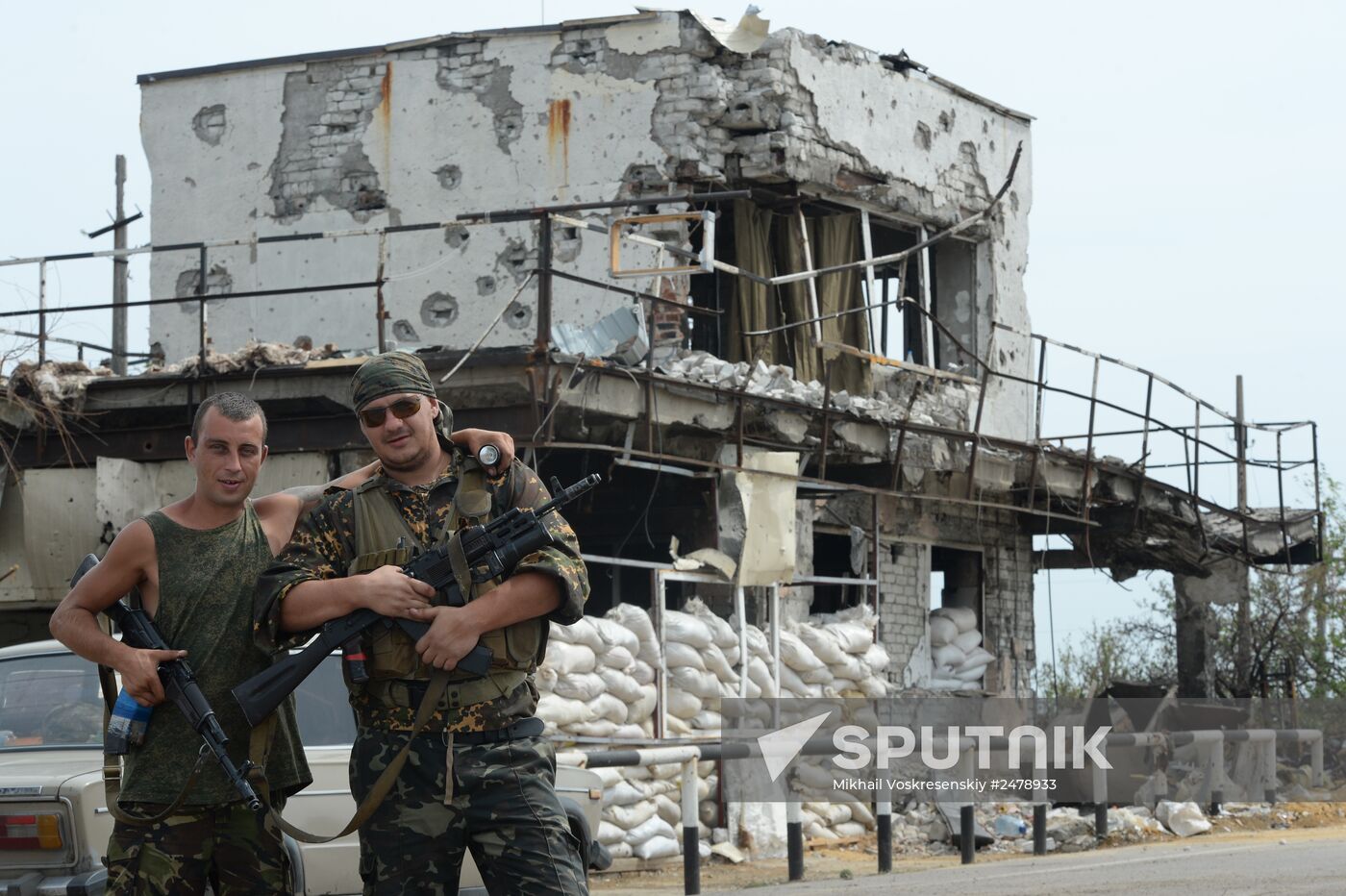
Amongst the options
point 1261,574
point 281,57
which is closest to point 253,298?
point 281,57

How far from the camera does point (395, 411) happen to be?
14.3 ft

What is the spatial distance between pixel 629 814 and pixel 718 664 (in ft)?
5.42

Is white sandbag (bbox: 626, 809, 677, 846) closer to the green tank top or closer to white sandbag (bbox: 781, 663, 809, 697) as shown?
white sandbag (bbox: 781, 663, 809, 697)

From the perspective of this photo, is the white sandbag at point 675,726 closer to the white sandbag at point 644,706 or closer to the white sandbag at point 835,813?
the white sandbag at point 644,706

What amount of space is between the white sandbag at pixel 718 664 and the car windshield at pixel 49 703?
659 cm

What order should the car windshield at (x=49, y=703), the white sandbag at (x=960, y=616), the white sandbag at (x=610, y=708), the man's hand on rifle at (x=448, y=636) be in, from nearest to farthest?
the man's hand on rifle at (x=448, y=636)
the car windshield at (x=49, y=703)
the white sandbag at (x=610, y=708)
the white sandbag at (x=960, y=616)

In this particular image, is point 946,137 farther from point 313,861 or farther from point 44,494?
point 313,861

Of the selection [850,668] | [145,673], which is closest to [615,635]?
[850,668]

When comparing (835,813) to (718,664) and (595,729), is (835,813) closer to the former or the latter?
(718,664)

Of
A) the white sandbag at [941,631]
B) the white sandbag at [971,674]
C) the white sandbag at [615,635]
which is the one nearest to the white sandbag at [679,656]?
the white sandbag at [615,635]

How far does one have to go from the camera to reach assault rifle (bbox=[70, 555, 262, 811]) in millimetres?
4367

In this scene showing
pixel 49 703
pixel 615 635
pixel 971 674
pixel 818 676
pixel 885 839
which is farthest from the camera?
pixel 971 674

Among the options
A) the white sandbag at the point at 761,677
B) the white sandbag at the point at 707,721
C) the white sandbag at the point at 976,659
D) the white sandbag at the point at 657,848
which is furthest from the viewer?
the white sandbag at the point at 976,659

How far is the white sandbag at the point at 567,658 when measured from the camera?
37.9 feet
